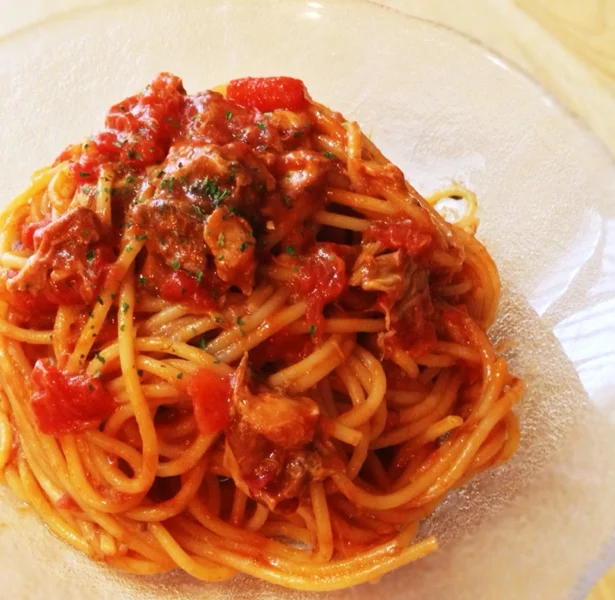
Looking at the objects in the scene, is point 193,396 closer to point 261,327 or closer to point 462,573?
point 261,327

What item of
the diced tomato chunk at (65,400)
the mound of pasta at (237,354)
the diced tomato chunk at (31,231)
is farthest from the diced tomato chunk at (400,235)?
the diced tomato chunk at (31,231)

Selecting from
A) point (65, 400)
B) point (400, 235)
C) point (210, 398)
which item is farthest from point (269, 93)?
point (65, 400)

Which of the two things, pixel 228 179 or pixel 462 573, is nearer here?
pixel 228 179

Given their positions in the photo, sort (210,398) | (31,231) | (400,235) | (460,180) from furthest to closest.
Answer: (460,180) → (31,231) → (400,235) → (210,398)

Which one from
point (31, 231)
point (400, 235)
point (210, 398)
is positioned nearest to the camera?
point (210, 398)

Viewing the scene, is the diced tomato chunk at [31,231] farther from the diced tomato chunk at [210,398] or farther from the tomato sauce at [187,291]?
the diced tomato chunk at [210,398]

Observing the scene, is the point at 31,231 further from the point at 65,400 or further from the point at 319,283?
the point at 319,283

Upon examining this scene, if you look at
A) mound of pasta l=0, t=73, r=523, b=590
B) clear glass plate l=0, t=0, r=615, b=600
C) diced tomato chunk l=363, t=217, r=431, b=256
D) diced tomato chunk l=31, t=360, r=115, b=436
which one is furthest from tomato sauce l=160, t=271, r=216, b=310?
clear glass plate l=0, t=0, r=615, b=600

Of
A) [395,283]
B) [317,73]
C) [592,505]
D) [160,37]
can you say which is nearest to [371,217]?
[395,283]
